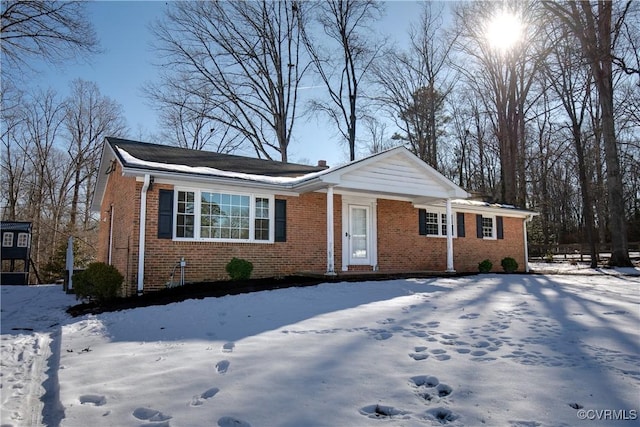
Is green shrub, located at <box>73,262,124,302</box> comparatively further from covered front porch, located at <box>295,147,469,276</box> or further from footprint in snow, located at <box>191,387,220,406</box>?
footprint in snow, located at <box>191,387,220,406</box>

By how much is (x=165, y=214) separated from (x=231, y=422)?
7501 millimetres

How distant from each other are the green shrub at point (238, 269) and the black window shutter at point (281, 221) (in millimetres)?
1435

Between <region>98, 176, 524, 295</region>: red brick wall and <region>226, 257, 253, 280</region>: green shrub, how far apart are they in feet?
1.45

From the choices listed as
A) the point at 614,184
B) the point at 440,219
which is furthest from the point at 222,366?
the point at 614,184

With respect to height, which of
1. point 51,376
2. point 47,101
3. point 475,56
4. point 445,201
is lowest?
point 51,376

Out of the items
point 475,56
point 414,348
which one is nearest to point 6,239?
point 414,348

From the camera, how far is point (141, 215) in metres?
9.22

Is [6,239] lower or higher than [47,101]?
lower

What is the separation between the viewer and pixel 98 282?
28.7 feet

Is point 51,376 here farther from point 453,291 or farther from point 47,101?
point 47,101

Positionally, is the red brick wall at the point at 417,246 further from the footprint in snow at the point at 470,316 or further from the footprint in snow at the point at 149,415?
the footprint in snow at the point at 149,415

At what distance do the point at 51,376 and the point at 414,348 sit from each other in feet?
11.4

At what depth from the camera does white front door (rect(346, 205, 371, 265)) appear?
1266 centimetres

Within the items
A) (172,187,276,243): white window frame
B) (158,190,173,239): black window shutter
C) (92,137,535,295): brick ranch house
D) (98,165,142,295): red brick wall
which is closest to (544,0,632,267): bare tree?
(92,137,535,295): brick ranch house
